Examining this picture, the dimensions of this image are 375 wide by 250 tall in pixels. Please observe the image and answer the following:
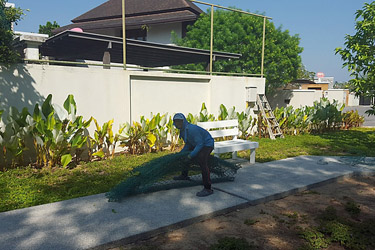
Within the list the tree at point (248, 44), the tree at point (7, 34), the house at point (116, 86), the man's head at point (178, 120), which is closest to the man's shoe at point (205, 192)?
the man's head at point (178, 120)

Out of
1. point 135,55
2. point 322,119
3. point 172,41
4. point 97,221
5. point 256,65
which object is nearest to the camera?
point 97,221

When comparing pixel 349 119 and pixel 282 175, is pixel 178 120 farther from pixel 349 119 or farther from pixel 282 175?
pixel 349 119

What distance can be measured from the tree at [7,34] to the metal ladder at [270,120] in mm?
8443

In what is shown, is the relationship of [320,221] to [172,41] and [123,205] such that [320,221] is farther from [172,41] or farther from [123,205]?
[172,41]

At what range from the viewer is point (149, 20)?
2106 cm

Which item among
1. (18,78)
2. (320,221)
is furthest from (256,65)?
(320,221)

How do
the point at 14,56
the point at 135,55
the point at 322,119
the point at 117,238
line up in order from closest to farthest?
the point at 117,238 < the point at 14,56 < the point at 322,119 < the point at 135,55

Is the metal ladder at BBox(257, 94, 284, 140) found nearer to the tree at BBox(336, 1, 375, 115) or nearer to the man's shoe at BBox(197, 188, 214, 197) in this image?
the tree at BBox(336, 1, 375, 115)

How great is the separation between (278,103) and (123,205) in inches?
608

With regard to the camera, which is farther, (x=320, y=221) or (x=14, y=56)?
(x=14, y=56)

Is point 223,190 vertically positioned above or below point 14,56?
below

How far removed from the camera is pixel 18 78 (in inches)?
265

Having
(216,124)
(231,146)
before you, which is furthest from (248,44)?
(231,146)

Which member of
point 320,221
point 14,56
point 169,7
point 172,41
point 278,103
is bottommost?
point 320,221
